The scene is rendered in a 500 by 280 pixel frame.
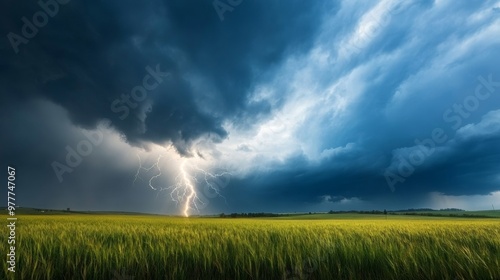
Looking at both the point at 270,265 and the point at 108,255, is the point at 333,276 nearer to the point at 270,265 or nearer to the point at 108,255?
the point at 270,265

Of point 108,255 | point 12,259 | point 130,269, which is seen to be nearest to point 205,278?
point 130,269

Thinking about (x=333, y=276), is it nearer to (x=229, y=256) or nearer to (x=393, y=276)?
(x=393, y=276)

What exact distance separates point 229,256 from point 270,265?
0.56 metres

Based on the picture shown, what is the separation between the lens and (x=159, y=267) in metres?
2.95

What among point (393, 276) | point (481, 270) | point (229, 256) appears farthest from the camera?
point (229, 256)

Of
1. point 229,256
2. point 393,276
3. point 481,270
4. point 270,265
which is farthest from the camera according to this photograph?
point 229,256

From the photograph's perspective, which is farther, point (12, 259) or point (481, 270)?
point (12, 259)

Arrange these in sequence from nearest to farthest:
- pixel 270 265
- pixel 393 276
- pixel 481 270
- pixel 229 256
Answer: pixel 481 270 → pixel 393 276 → pixel 270 265 → pixel 229 256

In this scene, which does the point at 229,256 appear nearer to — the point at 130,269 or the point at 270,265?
the point at 270,265

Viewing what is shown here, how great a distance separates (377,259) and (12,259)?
400 centimetres

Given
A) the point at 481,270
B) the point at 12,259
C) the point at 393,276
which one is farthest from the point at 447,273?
the point at 12,259

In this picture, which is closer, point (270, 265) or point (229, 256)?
point (270, 265)

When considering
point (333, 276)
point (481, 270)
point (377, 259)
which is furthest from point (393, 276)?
point (481, 270)

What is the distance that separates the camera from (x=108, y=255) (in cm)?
313
